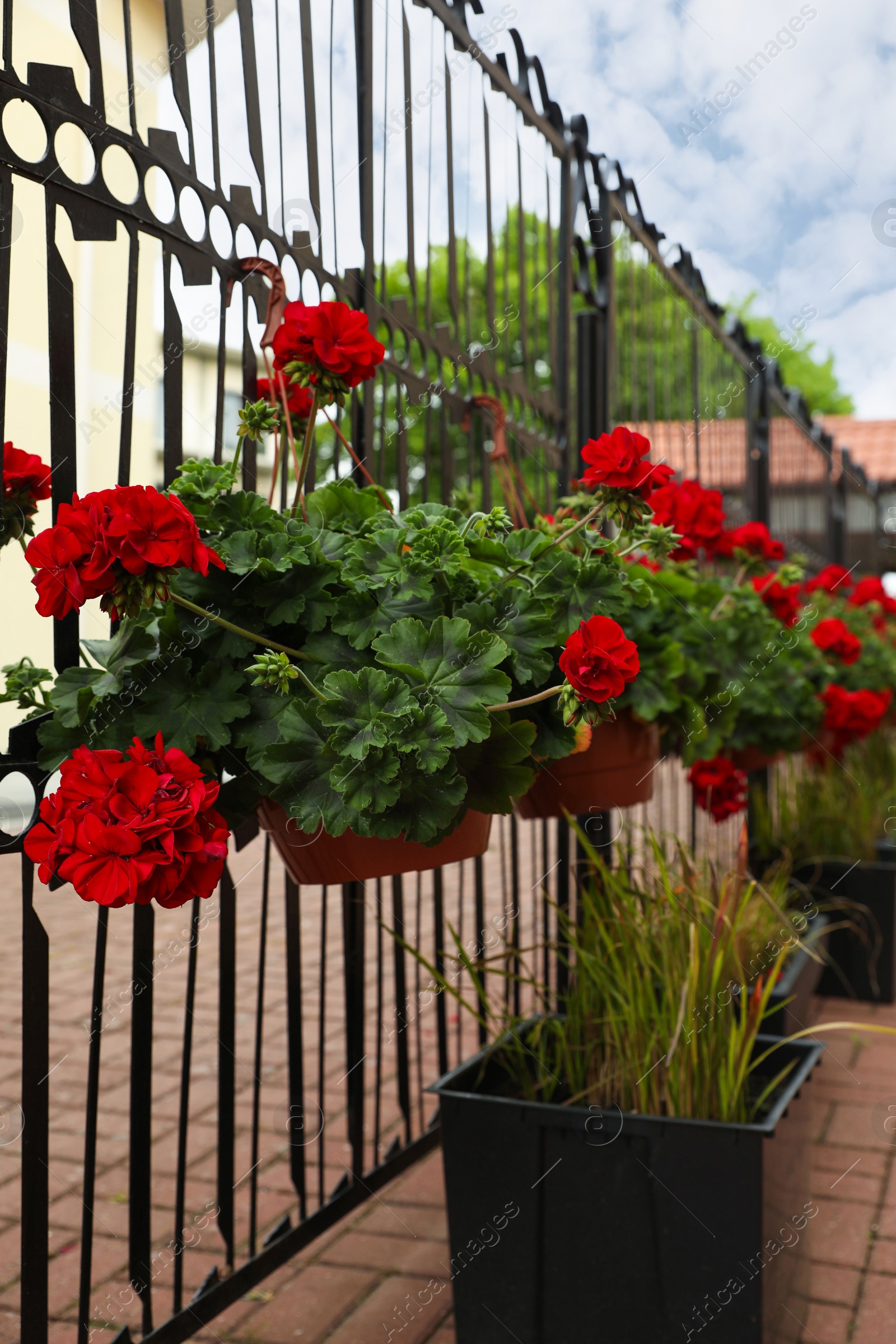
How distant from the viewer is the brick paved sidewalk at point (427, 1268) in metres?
2.19

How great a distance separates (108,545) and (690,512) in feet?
5.61

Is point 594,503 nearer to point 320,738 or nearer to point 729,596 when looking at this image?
point 320,738

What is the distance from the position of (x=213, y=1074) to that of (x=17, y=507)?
8.54 feet

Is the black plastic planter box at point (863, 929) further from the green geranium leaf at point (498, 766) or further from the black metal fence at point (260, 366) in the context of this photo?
the green geranium leaf at point (498, 766)

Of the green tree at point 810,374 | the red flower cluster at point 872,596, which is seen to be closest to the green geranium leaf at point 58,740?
the red flower cluster at point 872,596

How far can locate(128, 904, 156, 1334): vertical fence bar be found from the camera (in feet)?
5.58

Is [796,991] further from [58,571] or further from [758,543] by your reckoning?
[58,571]

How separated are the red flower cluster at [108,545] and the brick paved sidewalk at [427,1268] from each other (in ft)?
5.34

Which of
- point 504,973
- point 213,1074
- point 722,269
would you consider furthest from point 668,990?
point 722,269

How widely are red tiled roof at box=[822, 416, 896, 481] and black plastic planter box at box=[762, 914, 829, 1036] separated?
10988 millimetres

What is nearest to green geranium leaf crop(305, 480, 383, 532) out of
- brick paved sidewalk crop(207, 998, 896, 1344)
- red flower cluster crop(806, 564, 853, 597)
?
brick paved sidewalk crop(207, 998, 896, 1344)

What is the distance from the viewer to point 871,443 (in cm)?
1650

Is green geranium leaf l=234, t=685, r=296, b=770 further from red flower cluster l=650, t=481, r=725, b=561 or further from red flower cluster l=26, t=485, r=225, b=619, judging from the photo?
red flower cluster l=650, t=481, r=725, b=561

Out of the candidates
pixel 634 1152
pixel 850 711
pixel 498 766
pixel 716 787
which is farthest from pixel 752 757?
pixel 498 766
